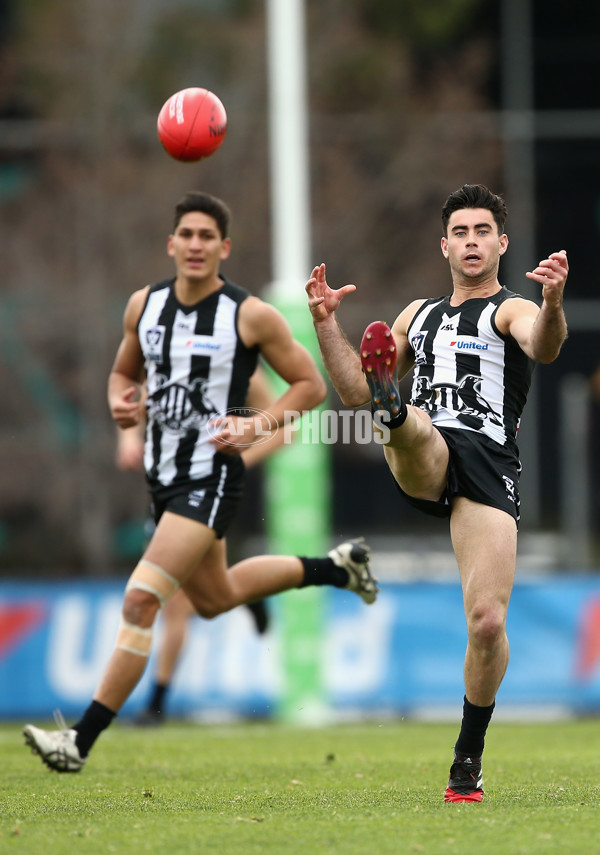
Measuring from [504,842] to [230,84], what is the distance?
610 inches

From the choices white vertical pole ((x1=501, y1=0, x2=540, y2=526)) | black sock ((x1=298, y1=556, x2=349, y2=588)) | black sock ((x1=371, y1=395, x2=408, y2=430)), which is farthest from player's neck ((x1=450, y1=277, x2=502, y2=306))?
white vertical pole ((x1=501, y1=0, x2=540, y2=526))

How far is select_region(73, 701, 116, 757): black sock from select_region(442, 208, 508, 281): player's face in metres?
2.53

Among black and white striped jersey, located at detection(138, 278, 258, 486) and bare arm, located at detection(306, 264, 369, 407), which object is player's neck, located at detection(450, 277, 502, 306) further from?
black and white striped jersey, located at detection(138, 278, 258, 486)

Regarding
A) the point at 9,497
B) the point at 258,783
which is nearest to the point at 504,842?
the point at 258,783

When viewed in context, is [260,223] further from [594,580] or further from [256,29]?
[594,580]

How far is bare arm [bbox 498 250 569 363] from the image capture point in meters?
5.13

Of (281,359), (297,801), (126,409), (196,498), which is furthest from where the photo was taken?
(281,359)

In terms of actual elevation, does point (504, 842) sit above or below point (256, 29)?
below

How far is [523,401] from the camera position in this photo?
5.79 m

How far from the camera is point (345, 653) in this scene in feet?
38.4

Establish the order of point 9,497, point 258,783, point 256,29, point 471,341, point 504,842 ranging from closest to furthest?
point 504,842
point 471,341
point 258,783
point 9,497
point 256,29

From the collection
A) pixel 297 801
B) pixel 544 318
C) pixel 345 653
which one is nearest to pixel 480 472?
pixel 544 318

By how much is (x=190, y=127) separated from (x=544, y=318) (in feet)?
8.10

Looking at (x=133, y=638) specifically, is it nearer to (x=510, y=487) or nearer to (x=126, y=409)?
(x=126, y=409)
